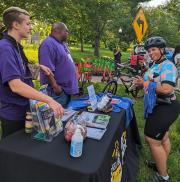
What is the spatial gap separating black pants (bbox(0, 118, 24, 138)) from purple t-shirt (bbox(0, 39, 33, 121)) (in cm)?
5

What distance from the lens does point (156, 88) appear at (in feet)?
10.2

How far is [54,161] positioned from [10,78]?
760 millimetres

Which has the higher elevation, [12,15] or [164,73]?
[12,15]

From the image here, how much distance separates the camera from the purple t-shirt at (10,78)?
2199mm

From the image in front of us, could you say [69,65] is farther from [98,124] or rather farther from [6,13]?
[6,13]

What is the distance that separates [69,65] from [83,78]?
5.68 m

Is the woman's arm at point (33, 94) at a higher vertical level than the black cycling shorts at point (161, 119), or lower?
higher

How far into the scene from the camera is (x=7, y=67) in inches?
86.3

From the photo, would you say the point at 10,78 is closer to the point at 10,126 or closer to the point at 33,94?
the point at 33,94

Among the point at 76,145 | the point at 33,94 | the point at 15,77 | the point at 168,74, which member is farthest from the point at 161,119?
the point at 15,77

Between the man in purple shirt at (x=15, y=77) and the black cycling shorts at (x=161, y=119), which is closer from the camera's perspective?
the man in purple shirt at (x=15, y=77)

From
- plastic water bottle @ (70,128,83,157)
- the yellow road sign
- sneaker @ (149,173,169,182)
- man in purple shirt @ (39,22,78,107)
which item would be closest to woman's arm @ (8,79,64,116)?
plastic water bottle @ (70,128,83,157)

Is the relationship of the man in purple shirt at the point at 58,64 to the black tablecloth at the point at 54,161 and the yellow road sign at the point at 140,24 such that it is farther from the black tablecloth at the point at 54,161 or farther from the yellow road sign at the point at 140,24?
the yellow road sign at the point at 140,24

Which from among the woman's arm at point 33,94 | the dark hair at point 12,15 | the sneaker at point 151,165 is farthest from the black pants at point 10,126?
the sneaker at point 151,165
